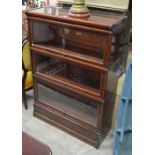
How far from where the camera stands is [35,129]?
1999mm

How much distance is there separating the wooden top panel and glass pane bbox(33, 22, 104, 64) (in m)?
0.08

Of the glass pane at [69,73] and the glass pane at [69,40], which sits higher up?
the glass pane at [69,40]

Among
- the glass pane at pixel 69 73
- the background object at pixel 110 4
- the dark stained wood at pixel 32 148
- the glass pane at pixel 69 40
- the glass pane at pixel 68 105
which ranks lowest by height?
the glass pane at pixel 68 105

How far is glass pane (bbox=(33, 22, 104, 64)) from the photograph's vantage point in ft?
5.18

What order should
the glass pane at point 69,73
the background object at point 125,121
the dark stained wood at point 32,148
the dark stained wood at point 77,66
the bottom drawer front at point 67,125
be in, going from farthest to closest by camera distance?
1. the bottom drawer front at point 67,125
2. the glass pane at point 69,73
3. the dark stained wood at point 77,66
4. the background object at point 125,121
5. the dark stained wood at point 32,148

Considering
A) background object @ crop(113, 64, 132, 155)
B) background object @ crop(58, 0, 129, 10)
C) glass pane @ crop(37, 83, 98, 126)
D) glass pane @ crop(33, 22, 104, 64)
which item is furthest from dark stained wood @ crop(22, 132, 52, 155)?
background object @ crop(58, 0, 129, 10)

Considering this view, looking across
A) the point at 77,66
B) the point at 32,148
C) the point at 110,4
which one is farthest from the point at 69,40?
the point at 32,148

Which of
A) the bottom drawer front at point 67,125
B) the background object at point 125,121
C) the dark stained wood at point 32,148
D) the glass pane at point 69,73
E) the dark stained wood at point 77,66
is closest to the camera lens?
the dark stained wood at point 32,148

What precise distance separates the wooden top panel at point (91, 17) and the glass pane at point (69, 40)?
3.2 inches

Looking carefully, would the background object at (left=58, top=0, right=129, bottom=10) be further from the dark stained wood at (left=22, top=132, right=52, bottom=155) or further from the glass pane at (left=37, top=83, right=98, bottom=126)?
the dark stained wood at (left=22, top=132, right=52, bottom=155)

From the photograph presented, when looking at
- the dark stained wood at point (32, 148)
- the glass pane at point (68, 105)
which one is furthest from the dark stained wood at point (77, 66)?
the dark stained wood at point (32, 148)

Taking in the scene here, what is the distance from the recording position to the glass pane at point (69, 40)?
158 centimetres

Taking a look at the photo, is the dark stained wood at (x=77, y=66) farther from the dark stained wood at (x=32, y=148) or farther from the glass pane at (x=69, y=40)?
the dark stained wood at (x=32, y=148)
